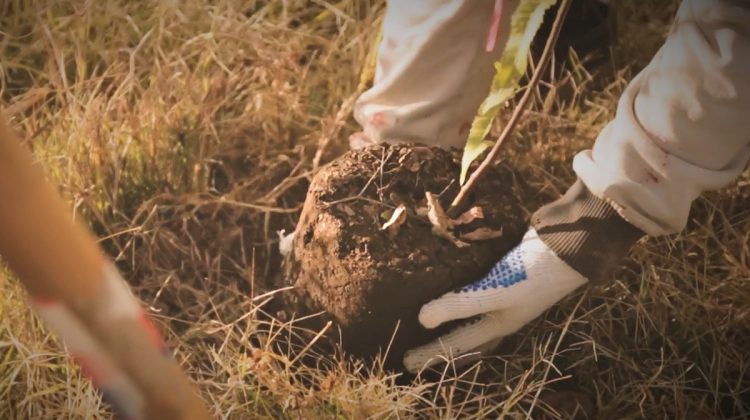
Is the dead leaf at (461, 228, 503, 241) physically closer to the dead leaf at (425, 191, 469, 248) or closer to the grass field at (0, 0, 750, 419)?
the dead leaf at (425, 191, 469, 248)

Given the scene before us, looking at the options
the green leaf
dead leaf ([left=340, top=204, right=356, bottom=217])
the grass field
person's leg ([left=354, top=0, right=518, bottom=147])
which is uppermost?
the green leaf

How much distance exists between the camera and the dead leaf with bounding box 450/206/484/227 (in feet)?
3.58

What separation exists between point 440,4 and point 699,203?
1.73 feet

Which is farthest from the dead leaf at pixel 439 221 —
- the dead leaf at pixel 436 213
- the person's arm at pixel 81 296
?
the person's arm at pixel 81 296

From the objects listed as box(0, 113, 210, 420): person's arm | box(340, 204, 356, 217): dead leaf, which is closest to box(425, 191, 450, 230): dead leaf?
box(340, 204, 356, 217): dead leaf

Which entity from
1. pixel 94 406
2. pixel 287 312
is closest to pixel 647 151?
pixel 287 312

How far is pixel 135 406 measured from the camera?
0.62 metres

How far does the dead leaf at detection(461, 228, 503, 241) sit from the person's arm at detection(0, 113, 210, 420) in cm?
52

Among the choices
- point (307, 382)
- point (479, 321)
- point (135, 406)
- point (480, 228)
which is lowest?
point (307, 382)

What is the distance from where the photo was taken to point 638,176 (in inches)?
37.3

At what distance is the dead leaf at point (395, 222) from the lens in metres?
1.07

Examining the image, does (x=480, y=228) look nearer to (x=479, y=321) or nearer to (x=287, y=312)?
(x=479, y=321)

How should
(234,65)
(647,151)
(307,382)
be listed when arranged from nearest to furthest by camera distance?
1. (647,151)
2. (307,382)
3. (234,65)

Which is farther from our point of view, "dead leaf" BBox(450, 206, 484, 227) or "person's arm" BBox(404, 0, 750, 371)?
"dead leaf" BBox(450, 206, 484, 227)
